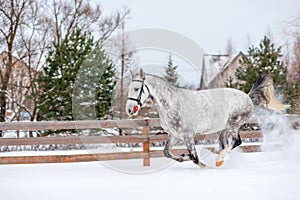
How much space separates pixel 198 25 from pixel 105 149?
16.4 metres

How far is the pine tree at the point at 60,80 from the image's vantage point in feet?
37.7

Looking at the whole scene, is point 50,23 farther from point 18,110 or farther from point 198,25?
point 198,25

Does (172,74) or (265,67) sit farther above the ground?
(265,67)

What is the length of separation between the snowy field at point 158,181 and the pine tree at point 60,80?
6.08 m

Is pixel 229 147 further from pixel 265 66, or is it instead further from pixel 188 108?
pixel 265 66

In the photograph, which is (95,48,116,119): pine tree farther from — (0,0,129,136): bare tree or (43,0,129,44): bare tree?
(43,0,129,44): bare tree

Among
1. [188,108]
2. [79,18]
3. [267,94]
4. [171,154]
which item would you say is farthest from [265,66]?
[171,154]

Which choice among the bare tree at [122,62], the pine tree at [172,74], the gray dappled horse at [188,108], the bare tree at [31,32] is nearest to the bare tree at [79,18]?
the bare tree at [31,32]

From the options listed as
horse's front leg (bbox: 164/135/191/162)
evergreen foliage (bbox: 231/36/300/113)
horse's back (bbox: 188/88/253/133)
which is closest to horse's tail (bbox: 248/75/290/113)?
horse's back (bbox: 188/88/253/133)

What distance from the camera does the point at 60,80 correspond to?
11.6 metres

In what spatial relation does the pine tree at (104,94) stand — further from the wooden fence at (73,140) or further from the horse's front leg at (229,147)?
the horse's front leg at (229,147)

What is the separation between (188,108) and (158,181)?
1.15 meters

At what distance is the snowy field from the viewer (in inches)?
124

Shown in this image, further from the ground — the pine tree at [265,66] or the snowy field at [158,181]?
the pine tree at [265,66]
